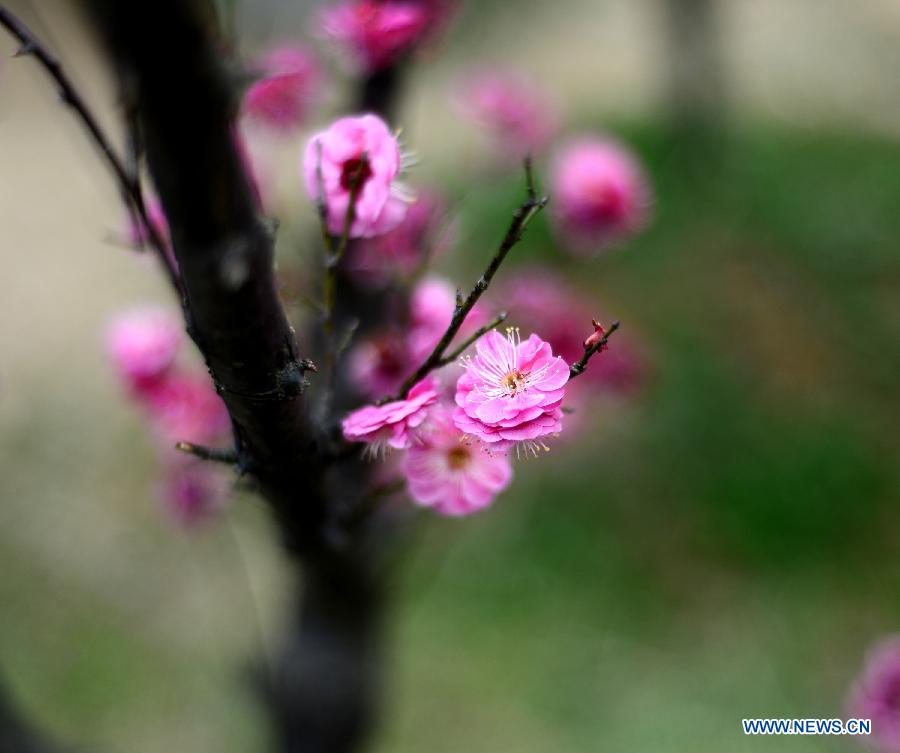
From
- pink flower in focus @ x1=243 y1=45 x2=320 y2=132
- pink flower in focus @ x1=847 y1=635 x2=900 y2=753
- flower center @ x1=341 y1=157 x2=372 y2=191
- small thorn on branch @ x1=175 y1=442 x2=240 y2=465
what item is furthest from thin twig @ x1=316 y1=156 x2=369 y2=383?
pink flower in focus @ x1=847 y1=635 x2=900 y2=753

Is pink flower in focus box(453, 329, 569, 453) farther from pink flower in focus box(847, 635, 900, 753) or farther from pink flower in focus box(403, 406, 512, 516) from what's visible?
pink flower in focus box(847, 635, 900, 753)

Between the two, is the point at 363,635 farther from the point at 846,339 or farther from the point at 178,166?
the point at 846,339

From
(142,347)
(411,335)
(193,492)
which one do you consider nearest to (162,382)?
(142,347)

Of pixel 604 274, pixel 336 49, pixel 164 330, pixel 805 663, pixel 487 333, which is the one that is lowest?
pixel 805 663

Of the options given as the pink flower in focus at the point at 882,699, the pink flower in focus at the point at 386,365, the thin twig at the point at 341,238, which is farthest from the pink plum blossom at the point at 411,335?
the pink flower in focus at the point at 882,699

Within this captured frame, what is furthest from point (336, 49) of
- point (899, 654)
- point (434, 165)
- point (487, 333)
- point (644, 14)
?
point (644, 14)

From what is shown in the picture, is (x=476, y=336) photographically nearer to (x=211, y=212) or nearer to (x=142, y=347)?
(x=211, y=212)

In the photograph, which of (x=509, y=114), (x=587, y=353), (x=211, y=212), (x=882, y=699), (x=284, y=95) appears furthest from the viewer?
(x=509, y=114)
